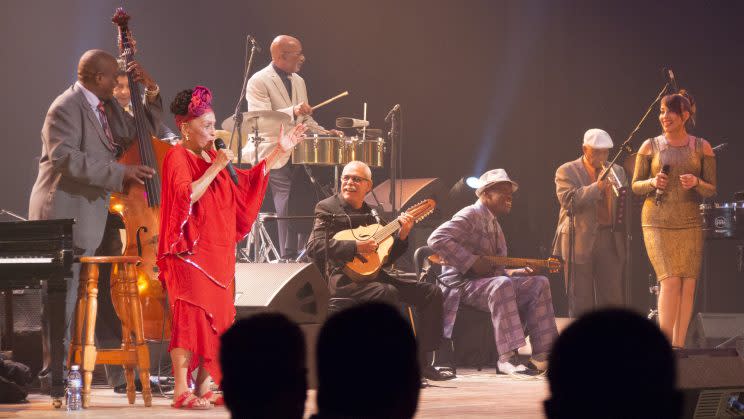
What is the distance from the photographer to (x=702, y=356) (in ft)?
12.7

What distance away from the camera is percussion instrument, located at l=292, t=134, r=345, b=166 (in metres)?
8.45

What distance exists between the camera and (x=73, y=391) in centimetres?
486

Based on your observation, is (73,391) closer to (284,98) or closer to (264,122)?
(264,122)

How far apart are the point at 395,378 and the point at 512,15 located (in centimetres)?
866

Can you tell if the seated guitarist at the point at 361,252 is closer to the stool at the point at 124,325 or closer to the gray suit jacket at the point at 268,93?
the stool at the point at 124,325

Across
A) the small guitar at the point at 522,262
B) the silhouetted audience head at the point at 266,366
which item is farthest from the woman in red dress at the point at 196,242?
the silhouetted audience head at the point at 266,366

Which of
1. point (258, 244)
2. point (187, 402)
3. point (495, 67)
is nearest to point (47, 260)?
point (187, 402)

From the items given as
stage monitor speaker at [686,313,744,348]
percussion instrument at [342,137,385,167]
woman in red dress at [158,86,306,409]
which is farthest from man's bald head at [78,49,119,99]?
stage monitor speaker at [686,313,744,348]

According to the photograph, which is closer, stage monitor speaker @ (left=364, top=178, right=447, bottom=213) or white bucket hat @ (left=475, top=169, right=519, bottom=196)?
white bucket hat @ (left=475, top=169, right=519, bottom=196)

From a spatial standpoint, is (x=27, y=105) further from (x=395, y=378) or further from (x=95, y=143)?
(x=395, y=378)

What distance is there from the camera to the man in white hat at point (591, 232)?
8.07m

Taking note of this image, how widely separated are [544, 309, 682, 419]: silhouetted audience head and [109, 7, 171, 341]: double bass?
3.97 meters

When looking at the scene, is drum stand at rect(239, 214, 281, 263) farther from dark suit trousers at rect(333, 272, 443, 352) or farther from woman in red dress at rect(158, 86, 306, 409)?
woman in red dress at rect(158, 86, 306, 409)

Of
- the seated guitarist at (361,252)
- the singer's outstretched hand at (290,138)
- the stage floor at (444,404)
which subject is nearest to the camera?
the stage floor at (444,404)
